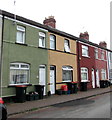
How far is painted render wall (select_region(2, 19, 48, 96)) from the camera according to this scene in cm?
1103

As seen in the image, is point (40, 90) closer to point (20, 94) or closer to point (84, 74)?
point (20, 94)

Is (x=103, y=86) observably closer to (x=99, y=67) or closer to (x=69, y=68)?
(x=99, y=67)

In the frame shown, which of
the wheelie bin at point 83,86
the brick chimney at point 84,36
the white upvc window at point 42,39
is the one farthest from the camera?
the brick chimney at point 84,36

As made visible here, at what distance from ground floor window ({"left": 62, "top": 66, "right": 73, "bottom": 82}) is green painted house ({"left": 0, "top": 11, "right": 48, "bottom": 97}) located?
3.13 meters

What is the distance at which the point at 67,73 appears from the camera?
56.5ft

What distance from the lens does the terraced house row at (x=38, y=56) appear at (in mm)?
11278

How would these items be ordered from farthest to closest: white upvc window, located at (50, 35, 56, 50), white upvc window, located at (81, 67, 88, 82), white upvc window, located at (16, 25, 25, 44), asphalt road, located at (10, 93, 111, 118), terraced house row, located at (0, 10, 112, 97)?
white upvc window, located at (81, 67, 88, 82), white upvc window, located at (50, 35, 56, 50), white upvc window, located at (16, 25, 25, 44), terraced house row, located at (0, 10, 112, 97), asphalt road, located at (10, 93, 111, 118)

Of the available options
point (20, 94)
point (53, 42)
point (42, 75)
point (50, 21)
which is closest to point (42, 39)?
point (53, 42)

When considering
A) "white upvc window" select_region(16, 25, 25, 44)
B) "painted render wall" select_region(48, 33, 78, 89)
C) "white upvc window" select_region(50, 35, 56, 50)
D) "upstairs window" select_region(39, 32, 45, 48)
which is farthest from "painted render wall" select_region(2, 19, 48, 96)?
"white upvc window" select_region(50, 35, 56, 50)

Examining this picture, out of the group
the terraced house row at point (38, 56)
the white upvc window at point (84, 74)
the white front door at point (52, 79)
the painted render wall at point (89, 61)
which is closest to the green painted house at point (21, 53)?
the terraced house row at point (38, 56)

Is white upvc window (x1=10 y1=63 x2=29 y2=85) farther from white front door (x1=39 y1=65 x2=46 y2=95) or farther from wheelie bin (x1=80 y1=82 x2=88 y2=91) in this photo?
wheelie bin (x1=80 y1=82 x2=88 y2=91)

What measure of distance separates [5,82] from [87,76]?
12.6 metres

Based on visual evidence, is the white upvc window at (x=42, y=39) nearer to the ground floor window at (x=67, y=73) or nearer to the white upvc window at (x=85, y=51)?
the ground floor window at (x=67, y=73)

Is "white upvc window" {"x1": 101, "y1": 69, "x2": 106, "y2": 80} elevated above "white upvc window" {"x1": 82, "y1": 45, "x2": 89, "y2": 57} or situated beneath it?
situated beneath
